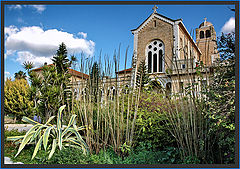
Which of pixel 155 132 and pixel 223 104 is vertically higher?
pixel 223 104

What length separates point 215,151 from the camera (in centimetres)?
258

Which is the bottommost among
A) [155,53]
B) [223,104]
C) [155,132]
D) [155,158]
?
[155,158]

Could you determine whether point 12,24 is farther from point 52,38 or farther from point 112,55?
point 112,55

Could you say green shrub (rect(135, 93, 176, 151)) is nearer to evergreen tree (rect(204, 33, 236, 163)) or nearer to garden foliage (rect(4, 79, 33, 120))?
evergreen tree (rect(204, 33, 236, 163))

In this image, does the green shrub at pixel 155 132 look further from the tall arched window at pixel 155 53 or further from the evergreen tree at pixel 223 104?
the tall arched window at pixel 155 53

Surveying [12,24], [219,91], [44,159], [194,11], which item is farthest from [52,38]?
[219,91]

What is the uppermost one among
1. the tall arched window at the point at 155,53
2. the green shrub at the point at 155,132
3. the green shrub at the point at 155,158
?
the tall arched window at the point at 155,53

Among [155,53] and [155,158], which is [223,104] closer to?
[155,158]

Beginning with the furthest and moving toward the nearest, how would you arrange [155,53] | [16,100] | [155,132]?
1. [155,53]
2. [16,100]
3. [155,132]

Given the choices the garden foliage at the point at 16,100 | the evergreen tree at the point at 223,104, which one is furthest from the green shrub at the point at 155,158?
the garden foliage at the point at 16,100

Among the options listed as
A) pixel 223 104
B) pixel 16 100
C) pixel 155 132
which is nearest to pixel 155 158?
pixel 155 132

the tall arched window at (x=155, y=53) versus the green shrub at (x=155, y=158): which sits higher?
the tall arched window at (x=155, y=53)

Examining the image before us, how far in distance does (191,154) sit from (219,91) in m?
0.93

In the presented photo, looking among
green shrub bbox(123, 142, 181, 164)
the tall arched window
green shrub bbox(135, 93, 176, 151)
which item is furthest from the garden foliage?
the tall arched window
